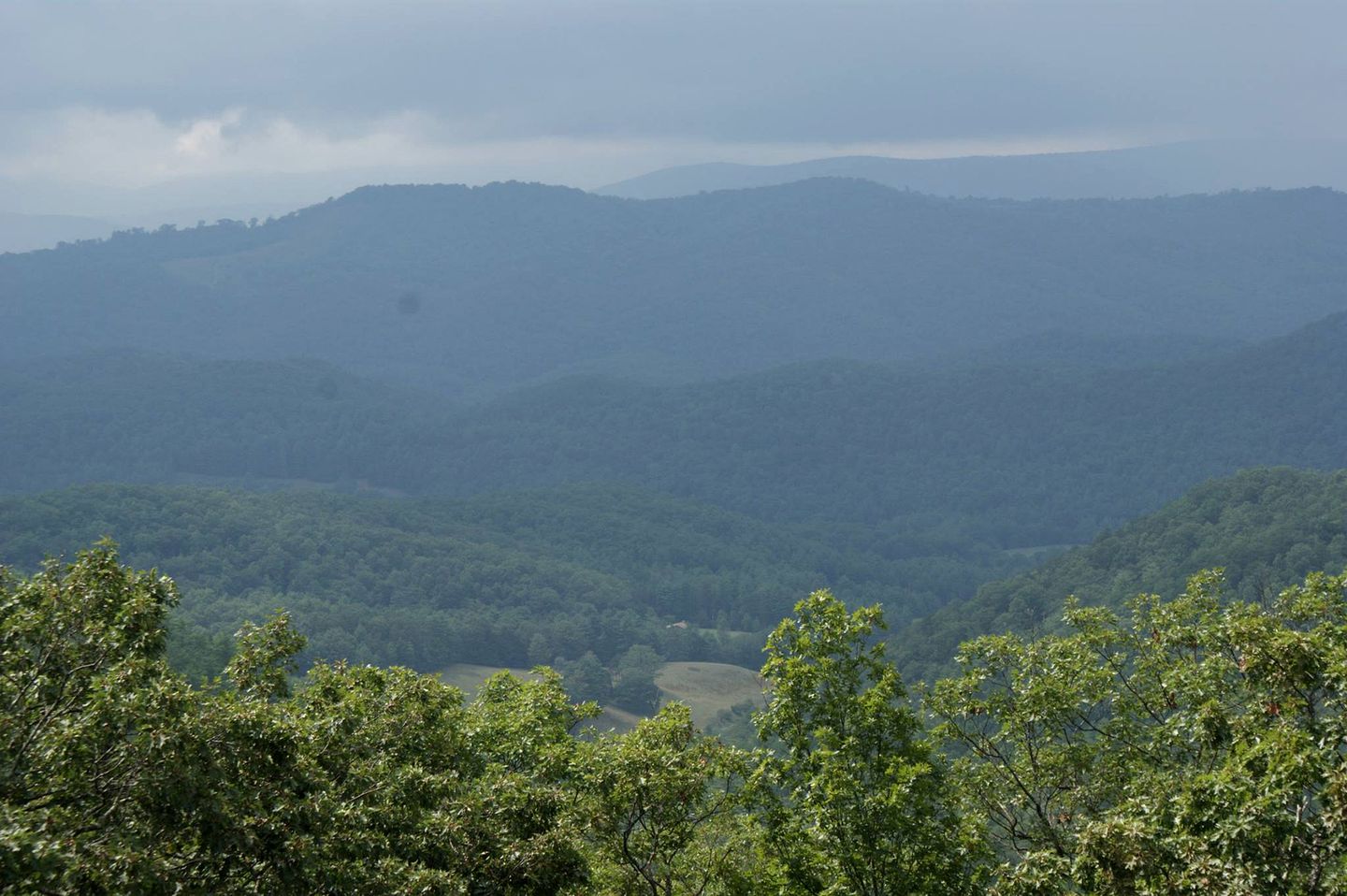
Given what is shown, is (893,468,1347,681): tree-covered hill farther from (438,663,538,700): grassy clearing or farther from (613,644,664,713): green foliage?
(438,663,538,700): grassy clearing

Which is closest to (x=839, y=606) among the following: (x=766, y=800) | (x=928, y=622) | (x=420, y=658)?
(x=766, y=800)

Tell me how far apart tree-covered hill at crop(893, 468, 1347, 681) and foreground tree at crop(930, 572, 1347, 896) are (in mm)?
101811

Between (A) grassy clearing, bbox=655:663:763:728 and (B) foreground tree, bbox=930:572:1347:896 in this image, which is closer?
(B) foreground tree, bbox=930:572:1347:896

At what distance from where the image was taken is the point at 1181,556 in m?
141

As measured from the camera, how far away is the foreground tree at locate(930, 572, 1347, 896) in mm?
12203

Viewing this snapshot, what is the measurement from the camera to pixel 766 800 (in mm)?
18312

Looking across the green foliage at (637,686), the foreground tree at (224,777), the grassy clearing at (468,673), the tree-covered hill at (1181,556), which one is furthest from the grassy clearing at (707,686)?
the foreground tree at (224,777)

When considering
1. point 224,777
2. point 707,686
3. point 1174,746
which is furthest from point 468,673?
point 224,777

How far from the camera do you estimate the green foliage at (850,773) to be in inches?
637

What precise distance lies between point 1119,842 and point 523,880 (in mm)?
7581

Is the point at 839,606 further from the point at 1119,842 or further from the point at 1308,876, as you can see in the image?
the point at 1308,876

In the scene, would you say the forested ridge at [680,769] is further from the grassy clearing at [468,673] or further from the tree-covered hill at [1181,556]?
the grassy clearing at [468,673]

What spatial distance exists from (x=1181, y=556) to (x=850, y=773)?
139 meters

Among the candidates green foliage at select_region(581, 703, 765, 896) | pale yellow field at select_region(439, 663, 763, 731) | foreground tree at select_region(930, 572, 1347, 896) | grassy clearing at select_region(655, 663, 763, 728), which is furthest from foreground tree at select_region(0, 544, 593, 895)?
grassy clearing at select_region(655, 663, 763, 728)
